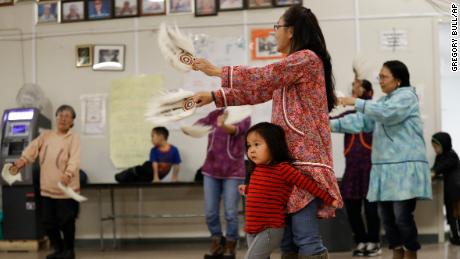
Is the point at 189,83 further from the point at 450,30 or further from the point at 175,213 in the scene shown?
the point at 450,30

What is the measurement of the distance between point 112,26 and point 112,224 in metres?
2.28

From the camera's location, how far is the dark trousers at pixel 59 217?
17.3ft

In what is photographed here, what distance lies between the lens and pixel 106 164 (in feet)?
22.6

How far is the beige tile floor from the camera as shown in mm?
5344

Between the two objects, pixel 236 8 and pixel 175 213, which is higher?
pixel 236 8

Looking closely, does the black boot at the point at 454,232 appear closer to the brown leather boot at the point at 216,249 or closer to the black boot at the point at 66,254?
the brown leather boot at the point at 216,249

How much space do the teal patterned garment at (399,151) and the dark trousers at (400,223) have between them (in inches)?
3.2

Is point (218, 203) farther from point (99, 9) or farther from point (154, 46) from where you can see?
point (99, 9)

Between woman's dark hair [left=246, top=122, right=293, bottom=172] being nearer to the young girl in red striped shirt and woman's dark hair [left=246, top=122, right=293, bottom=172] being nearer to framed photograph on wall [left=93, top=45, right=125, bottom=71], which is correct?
the young girl in red striped shirt

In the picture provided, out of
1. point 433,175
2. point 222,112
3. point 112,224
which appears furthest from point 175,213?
point 433,175

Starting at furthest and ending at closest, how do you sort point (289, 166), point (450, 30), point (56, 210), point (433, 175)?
1. point (450, 30)
2. point (433, 175)
3. point (56, 210)
4. point (289, 166)

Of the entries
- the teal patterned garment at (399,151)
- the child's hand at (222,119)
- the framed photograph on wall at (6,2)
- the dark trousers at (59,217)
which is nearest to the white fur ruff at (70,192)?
the dark trousers at (59,217)

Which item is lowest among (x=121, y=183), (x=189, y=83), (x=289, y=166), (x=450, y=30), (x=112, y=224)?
(x=112, y=224)

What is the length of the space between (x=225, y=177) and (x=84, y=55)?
9.43 feet
